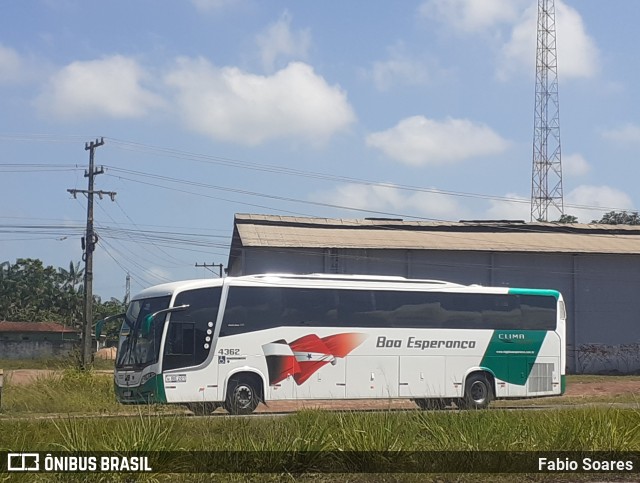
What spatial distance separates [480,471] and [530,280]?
126ft

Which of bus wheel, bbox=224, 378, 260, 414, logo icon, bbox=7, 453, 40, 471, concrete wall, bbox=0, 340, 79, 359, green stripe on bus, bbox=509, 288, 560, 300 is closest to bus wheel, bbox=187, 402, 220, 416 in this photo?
bus wheel, bbox=224, 378, 260, 414

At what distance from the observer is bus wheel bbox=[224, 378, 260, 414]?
20.9 m

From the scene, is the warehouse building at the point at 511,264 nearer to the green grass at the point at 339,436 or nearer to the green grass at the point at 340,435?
the green grass at the point at 340,435

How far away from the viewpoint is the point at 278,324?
21656 mm

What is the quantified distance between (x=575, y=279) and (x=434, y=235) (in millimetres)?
8304

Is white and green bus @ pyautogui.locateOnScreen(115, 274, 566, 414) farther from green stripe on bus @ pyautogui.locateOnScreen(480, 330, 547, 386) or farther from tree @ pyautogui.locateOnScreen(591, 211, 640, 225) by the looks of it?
tree @ pyautogui.locateOnScreen(591, 211, 640, 225)

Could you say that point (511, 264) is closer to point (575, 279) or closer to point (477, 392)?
point (575, 279)

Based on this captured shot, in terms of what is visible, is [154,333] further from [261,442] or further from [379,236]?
[379,236]

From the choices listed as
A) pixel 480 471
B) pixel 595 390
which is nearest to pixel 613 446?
pixel 480 471

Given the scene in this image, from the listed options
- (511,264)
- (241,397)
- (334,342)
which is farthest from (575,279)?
(241,397)

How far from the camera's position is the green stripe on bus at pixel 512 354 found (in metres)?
23.5

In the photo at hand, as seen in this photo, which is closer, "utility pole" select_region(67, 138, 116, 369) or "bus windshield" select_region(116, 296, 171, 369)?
"bus windshield" select_region(116, 296, 171, 369)

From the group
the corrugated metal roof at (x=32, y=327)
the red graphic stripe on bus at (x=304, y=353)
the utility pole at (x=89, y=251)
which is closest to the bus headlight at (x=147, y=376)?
the red graphic stripe on bus at (x=304, y=353)

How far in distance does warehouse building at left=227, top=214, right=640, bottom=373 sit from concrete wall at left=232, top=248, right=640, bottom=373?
0.18ft
